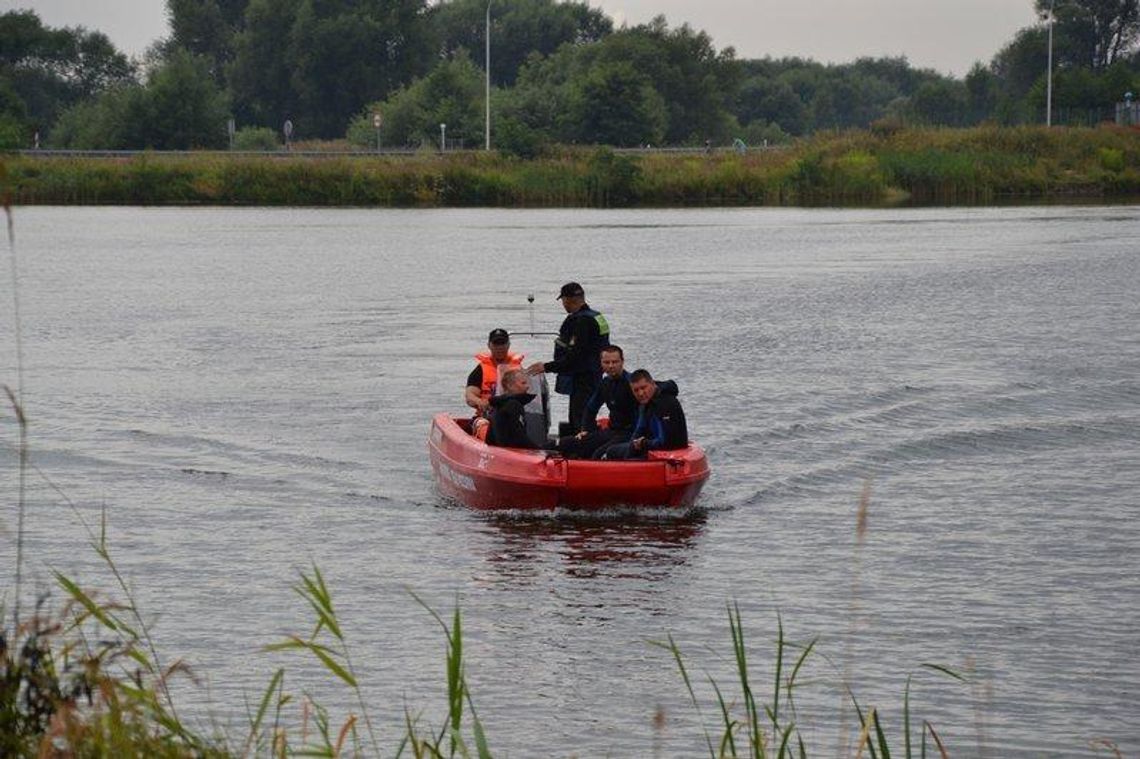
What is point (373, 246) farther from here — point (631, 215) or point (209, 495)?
point (209, 495)

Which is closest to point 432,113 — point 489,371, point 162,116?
point 162,116

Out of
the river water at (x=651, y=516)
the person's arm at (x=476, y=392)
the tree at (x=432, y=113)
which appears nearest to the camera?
the river water at (x=651, y=516)

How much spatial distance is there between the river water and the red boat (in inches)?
10.9

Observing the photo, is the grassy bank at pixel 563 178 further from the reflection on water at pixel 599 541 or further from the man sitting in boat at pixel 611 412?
the reflection on water at pixel 599 541

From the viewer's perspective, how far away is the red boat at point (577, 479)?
15.1m

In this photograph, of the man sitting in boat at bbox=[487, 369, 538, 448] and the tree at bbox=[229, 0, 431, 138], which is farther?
the tree at bbox=[229, 0, 431, 138]

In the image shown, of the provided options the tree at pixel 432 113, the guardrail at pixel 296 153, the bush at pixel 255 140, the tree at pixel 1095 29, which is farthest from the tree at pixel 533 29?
the guardrail at pixel 296 153

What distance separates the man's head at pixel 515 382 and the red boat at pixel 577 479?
19.4 inches

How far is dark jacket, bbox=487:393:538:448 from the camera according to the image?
51.1 ft

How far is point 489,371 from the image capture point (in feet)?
55.9

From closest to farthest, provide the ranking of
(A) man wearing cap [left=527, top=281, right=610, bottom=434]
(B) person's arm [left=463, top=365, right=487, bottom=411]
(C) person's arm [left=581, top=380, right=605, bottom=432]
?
1. (C) person's arm [left=581, top=380, right=605, bottom=432]
2. (A) man wearing cap [left=527, top=281, right=610, bottom=434]
3. (B) person's arm [left=463, top=365, right=487, bottom=411]

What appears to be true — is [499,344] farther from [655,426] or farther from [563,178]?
[563,178]

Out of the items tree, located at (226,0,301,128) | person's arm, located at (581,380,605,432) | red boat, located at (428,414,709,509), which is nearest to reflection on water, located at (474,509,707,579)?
red boat, located at (428,414,709,509)

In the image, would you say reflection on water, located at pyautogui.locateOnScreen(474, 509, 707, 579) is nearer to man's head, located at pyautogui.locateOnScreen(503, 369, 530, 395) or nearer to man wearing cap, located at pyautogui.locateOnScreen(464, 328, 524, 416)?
man's head, located at pyautogui.locateOnScreen(503, 369, 530, 395)
